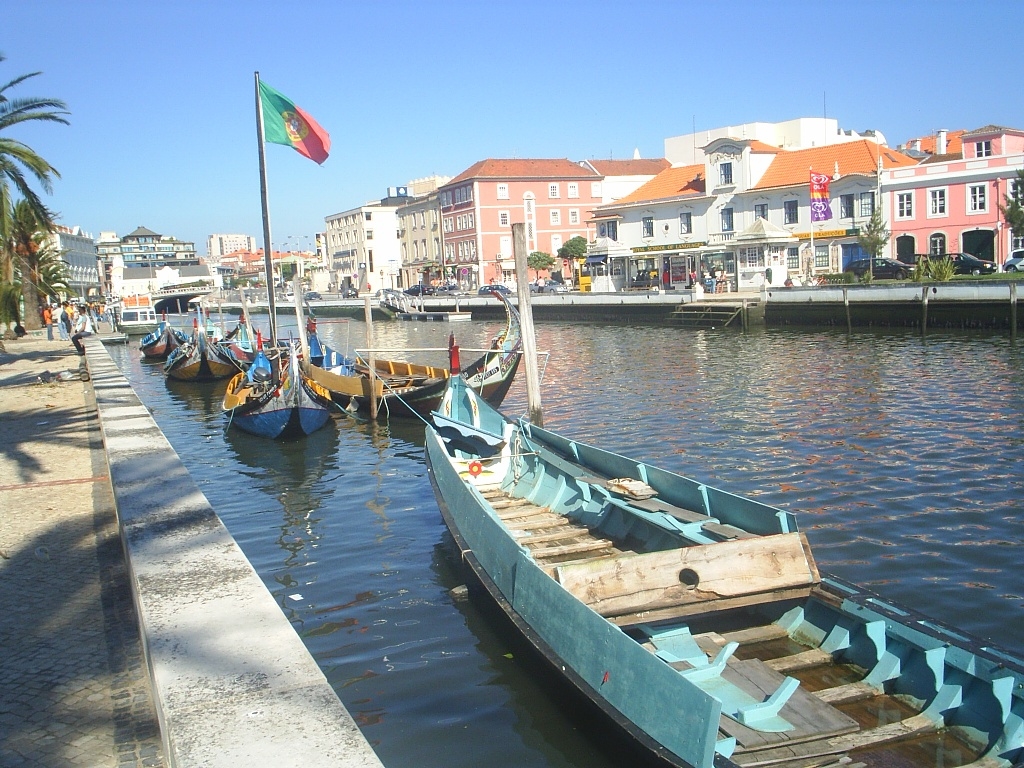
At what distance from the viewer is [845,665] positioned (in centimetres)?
641

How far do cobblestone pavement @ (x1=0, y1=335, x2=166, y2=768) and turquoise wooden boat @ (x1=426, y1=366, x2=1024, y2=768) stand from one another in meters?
2.80

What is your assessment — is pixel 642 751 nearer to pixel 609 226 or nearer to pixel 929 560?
pixel 929 560

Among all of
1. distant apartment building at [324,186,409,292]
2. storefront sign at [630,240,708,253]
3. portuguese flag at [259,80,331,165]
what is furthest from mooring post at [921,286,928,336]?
distant apartment building at [324,186,409,292]

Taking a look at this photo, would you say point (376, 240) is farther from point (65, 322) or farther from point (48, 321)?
point (65, 322)

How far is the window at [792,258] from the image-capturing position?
5344 centimetres

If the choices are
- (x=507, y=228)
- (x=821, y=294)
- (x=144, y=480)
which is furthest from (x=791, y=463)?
(x=507, y=228)

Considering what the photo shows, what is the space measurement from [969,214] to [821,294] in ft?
44.8

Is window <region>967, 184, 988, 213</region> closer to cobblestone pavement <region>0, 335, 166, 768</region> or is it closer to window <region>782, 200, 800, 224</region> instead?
window <region>782, 200, 800, 224</region>

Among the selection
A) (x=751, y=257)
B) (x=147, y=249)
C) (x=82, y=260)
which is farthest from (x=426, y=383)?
(x=147, y=249)

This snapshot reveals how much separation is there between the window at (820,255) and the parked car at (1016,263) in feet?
35.1

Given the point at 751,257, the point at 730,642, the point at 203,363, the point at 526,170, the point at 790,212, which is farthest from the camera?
the point at 526,170

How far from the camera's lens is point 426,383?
22.4 m

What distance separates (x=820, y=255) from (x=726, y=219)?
7.19 metres

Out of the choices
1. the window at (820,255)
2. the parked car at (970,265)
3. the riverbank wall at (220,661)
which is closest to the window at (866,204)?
the window at (820,255)
